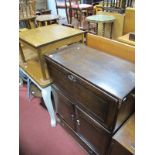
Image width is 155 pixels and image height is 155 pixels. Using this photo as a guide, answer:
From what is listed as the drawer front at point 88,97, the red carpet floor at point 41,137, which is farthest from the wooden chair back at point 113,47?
the red carpet floor at point 41,137

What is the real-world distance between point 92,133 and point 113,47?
2.33 ft

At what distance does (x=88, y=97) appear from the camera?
2.84 feet

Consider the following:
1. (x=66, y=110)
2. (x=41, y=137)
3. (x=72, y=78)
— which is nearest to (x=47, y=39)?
(x=72, y=78)

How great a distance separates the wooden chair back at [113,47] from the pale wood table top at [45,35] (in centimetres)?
15

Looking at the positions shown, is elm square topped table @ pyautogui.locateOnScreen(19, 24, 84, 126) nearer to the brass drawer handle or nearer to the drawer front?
the drawer front

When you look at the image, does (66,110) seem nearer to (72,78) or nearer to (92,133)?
(92,133)

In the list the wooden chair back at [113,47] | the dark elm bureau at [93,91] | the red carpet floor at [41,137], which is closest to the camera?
the dark elm bureau at [93,91]

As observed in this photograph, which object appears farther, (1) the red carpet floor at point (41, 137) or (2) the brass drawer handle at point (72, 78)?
(1) the red carpet floor at point (41, 137)

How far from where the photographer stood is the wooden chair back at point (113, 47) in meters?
1.12

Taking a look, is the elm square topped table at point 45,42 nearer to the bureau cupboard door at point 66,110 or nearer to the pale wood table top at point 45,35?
the pale wood table top at point 45,35

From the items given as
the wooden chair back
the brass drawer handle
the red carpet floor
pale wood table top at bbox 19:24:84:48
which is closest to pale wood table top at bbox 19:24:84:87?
pale wood table top at bbox 19:24:84:48
